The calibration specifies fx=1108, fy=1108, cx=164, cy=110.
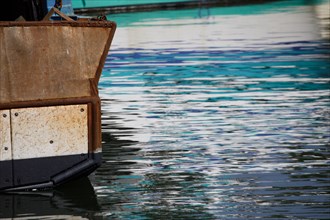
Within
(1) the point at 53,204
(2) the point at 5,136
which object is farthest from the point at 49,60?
(1) the point at 53,204

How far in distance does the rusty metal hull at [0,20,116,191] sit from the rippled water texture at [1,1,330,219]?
37cm

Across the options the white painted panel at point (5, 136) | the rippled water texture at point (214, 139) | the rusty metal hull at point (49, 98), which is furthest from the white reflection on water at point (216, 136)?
the white painted panel at point (5, 136)

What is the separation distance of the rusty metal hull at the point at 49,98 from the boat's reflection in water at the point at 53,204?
15cm

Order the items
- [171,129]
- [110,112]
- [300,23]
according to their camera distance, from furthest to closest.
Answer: [300,23] → [110,112] → [171,129]

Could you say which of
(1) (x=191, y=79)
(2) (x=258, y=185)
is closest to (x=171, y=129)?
(2) (x=258, y=185)

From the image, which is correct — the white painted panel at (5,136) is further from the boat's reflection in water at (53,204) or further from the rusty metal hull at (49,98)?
A: the boat's reflection in water at (53,204)

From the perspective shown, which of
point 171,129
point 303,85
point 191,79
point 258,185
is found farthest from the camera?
A: point 191,79

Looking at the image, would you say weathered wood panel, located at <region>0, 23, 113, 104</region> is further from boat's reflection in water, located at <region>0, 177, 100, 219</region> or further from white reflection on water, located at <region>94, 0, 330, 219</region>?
white reflection on water, located at <region>94, 0, 330, 219</region>

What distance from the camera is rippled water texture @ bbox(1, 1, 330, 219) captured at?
886 centimetres

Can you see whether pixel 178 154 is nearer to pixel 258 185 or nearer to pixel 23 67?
pixel 258 185

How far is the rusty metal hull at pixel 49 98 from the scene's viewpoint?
8891 millimetres

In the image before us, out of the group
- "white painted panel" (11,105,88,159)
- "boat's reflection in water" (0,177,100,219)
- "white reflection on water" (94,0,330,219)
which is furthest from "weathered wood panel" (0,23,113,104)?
"white reflection on water" (94,0,330,219)

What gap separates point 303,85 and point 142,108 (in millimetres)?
3566

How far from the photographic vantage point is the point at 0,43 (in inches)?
347
